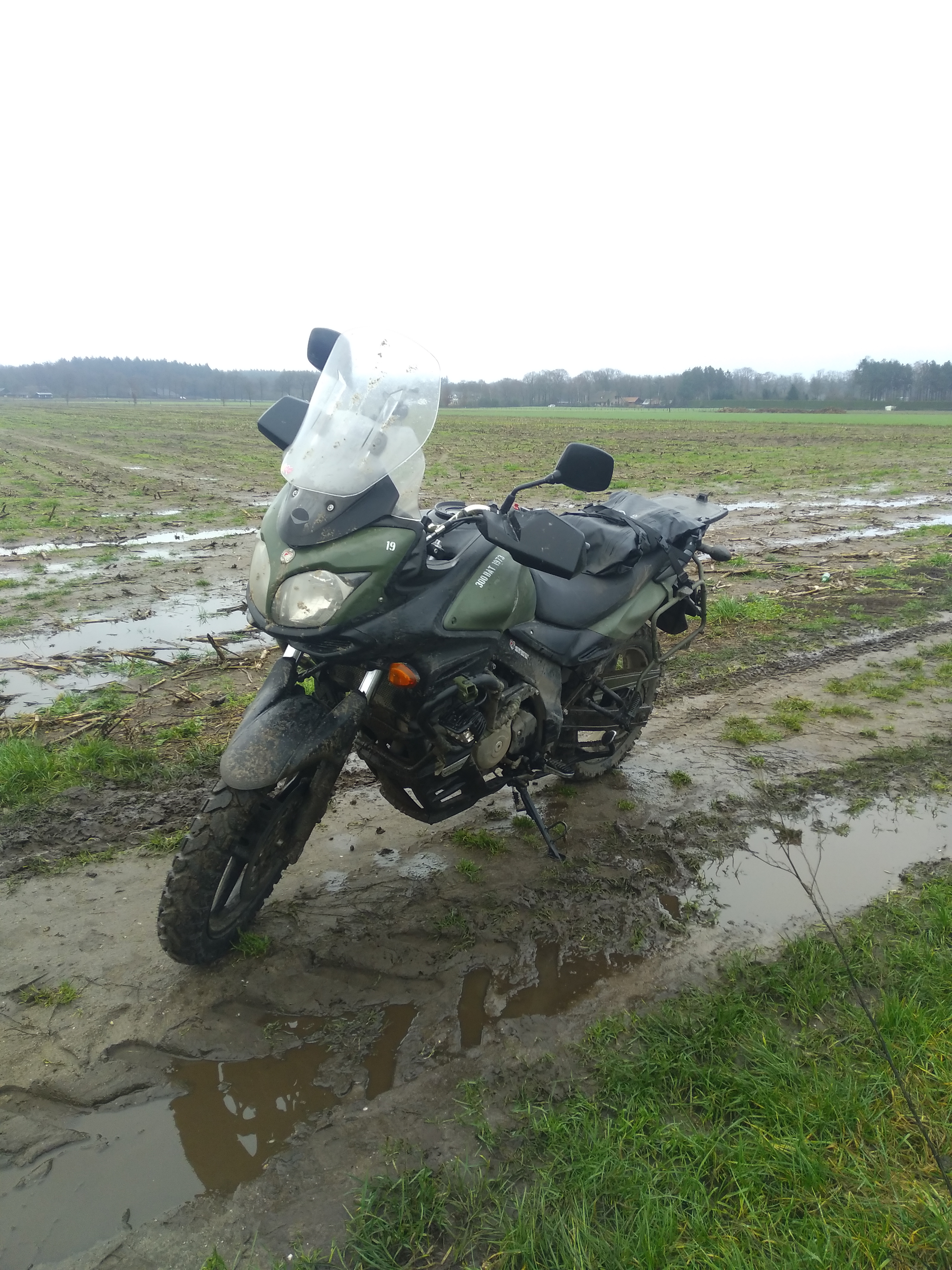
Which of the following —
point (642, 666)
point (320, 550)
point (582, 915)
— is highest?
point (320, 550)

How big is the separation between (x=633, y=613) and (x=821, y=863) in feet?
4.82

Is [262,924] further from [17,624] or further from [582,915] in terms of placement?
[17,624]

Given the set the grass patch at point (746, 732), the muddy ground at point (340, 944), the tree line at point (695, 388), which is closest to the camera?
the muddy ground at point (340, 944)

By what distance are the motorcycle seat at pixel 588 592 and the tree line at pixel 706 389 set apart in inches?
3146

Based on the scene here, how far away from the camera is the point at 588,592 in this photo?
376cm

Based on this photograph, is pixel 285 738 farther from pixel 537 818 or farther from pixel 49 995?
pixel 537 818

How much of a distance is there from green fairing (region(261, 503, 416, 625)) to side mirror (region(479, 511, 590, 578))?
0.29 meters

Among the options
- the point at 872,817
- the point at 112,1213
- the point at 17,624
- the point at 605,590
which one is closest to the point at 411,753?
the point at 605,590

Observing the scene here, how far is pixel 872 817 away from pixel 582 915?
1804 millimetres

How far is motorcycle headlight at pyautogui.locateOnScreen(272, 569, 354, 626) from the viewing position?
2.59 metres

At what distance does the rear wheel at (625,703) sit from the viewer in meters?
4.18

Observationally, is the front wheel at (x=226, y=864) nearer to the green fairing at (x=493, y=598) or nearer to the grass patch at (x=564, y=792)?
the green fairing at (x=493, y=598)

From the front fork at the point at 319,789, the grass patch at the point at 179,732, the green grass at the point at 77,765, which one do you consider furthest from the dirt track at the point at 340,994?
the grass patch at the point at 179,732

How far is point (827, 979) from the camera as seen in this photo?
2.98 meters
